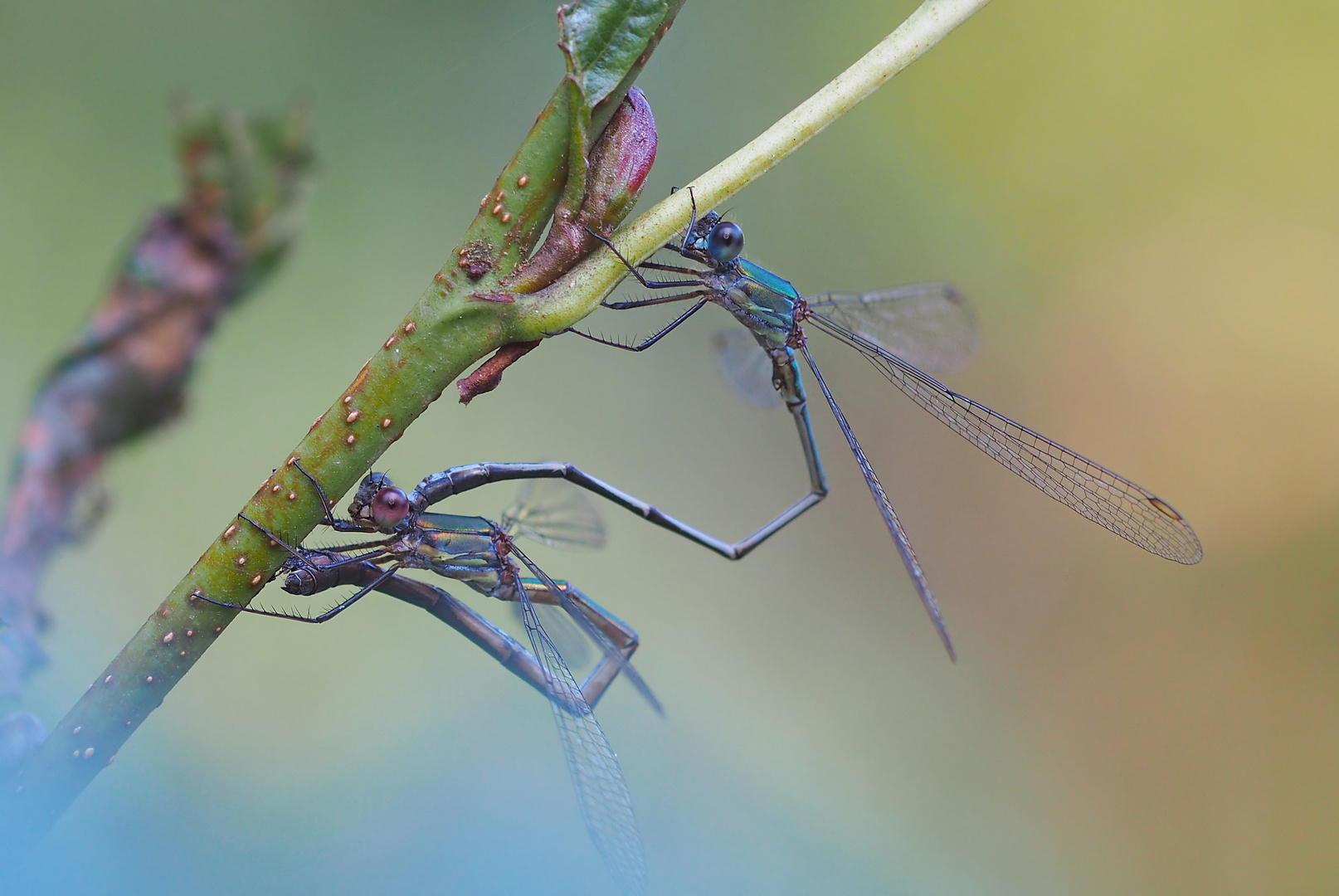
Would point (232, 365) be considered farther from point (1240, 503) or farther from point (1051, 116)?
point (1240, 503)

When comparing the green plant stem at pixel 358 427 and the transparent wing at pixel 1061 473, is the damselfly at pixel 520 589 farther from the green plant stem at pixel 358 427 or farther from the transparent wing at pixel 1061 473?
the transparent wing at pixel 1061 473

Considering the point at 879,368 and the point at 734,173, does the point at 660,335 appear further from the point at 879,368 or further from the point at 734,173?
the point at 879,368

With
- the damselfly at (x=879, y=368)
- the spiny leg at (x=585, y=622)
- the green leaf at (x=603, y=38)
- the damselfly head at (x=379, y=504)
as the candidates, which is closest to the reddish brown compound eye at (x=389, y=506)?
the damselfly head at (x=379, y=504)

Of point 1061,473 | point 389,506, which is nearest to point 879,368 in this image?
point 1061,473

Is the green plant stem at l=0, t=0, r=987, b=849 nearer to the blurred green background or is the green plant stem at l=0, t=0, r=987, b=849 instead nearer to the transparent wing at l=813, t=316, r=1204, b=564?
the blurred green background

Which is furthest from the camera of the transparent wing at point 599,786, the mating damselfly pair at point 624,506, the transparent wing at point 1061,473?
the transparent wing at point 1061,473

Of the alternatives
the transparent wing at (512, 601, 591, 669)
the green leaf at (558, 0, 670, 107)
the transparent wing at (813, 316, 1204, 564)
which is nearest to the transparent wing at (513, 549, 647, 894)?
the transparent wing at (512, 601, 591, 669)
